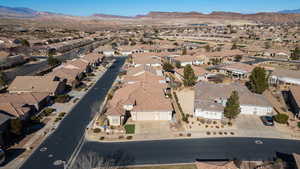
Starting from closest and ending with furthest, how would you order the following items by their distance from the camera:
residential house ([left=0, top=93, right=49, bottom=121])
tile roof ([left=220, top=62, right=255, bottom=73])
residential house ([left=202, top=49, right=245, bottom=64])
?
1. residential house ([left=0, top=93, right=49, bottom=121])
2. tile roof ([left=220, top=62, right=255, bottom=73])
3. residential house ([left=202, top=49, right=245, bottom=64])

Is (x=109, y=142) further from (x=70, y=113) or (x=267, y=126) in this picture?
(x=267, y=126)

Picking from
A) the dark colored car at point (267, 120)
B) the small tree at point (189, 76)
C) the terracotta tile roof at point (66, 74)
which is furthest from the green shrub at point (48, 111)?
the dark colored car at point (267, 120)

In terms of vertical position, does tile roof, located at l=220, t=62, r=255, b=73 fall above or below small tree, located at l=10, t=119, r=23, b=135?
above

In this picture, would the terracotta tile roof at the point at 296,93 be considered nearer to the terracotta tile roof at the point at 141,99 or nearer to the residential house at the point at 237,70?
the residential house at the point at 237,70

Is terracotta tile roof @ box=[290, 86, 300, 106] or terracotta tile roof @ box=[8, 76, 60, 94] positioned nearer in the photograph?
terracotta tile roof @ box=[290, 86, 300, 106]

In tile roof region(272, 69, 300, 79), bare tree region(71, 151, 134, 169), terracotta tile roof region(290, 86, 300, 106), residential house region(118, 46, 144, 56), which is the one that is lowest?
bare tree region(71, 151, 134, 169)

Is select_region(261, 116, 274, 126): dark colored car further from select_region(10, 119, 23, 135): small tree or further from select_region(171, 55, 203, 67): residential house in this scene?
select_region(171, 55, 203, 67): residential house

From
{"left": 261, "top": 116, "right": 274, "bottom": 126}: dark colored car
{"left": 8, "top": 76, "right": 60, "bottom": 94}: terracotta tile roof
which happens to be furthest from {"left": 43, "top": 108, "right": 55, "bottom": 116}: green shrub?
{"left": 261, "top": 116, "right": 274, "bottom": 126}: dark colored car
